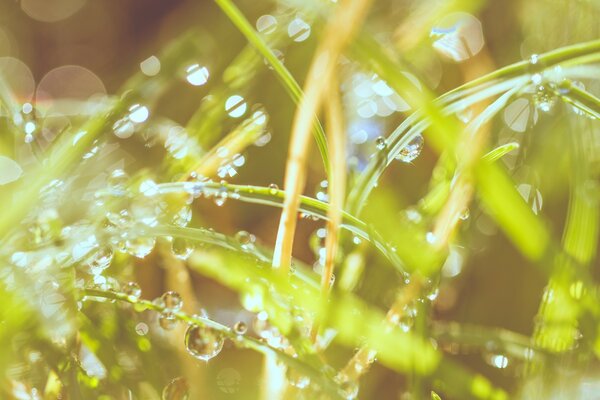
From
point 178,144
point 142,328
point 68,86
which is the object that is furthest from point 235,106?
point 68,86

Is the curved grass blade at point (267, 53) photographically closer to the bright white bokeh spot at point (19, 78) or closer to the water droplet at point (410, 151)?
the water droplet at point (410, 151)

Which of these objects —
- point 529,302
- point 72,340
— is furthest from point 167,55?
point 529,302

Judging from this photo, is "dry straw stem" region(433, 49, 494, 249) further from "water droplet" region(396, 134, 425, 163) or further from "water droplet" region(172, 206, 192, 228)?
"water droplet" region(172, 206, 192, 228)

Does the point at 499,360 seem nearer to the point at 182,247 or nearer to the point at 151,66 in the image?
the point at 182,247

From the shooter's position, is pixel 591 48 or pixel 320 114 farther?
pixel 320 114

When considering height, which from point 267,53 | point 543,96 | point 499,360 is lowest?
point 499,360

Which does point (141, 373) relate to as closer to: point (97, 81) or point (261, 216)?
point (261, 216)
